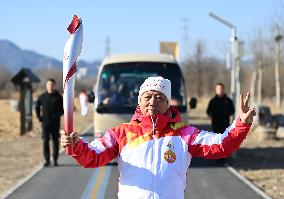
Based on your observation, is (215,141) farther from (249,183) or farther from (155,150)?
(249,183)

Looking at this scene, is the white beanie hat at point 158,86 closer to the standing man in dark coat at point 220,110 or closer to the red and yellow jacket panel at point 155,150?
the red and yellow jacket panel at point 155,150

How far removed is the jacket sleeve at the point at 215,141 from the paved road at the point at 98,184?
5876 mm

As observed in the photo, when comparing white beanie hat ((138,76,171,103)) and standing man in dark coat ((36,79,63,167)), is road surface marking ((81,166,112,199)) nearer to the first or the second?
standing man in dark coat ((36,79,63,167))

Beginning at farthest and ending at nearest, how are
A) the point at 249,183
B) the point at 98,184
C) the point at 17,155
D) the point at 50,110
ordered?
the point at 17,155
the point at 50,110
the point at 98,184
the point at 249,183

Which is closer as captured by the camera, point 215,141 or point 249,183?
point 215,141

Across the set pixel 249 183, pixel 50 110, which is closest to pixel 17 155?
pixel 50 110

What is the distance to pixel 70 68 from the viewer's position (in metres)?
4.22

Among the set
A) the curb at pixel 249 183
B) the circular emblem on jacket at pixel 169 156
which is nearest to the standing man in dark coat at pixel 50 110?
the curb at pixel 249 183

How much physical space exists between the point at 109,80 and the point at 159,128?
1086cm

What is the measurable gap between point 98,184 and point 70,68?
780 cm

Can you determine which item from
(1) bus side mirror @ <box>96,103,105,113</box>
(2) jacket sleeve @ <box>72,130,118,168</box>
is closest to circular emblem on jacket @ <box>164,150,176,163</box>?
(2) jacket sleeve @ <box>72,130,118,168</box>

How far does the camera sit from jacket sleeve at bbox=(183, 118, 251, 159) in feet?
14.6

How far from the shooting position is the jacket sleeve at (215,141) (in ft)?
14.6

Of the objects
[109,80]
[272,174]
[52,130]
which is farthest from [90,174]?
[272,174]
